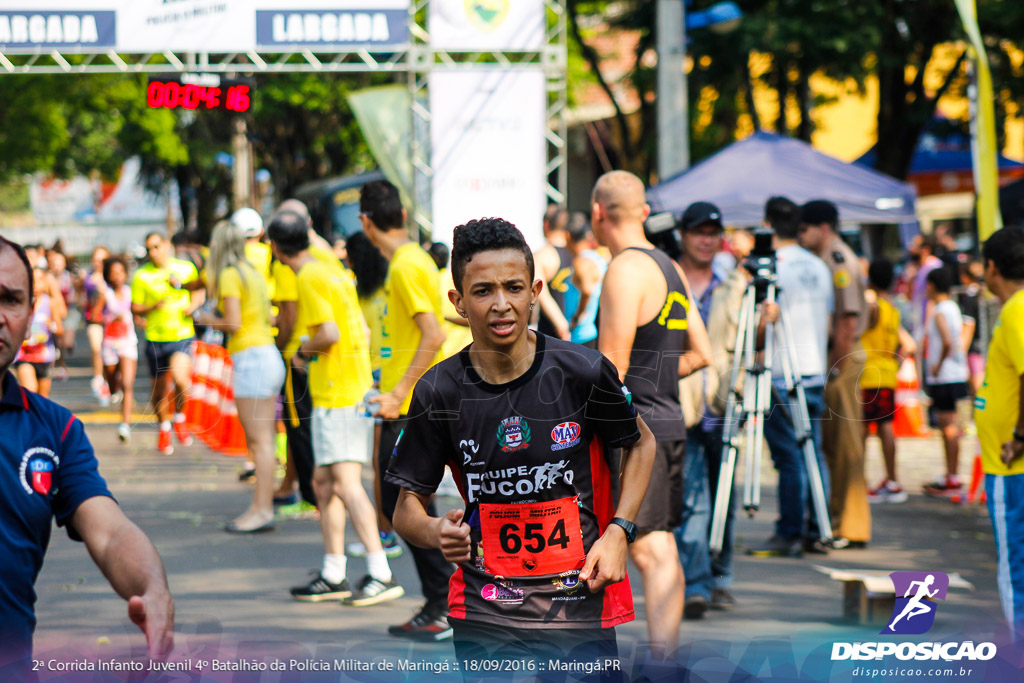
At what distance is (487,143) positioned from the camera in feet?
46.3

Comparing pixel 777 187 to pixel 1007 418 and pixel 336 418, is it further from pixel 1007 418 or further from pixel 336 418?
pixel 1007 418

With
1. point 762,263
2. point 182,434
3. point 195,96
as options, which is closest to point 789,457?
point 762,263

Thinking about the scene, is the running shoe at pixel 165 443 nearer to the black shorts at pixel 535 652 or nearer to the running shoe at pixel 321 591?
the running shoe at pixel 321 591

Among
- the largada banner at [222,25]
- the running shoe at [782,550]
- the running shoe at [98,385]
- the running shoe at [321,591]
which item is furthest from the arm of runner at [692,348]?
the running shoe at [98,385]

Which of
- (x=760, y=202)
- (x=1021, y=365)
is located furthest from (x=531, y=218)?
(x=1021, y=365)

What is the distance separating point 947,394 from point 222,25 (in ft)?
28.8

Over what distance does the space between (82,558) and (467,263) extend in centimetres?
495

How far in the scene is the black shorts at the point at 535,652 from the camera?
9.78 ft

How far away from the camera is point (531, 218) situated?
1401cm

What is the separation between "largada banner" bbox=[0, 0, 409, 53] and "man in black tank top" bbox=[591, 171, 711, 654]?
30.5ft

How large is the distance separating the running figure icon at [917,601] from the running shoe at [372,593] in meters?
2.63

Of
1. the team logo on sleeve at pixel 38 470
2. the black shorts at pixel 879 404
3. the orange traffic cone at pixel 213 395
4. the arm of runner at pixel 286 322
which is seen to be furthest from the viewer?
the orange traffic cone at pixel 213 395

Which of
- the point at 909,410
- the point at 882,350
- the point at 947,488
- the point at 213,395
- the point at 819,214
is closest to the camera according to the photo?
the point at 819,214

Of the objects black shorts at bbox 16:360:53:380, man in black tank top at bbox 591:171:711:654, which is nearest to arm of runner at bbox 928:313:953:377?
man in black tank top at bbox 591:171:711:654
